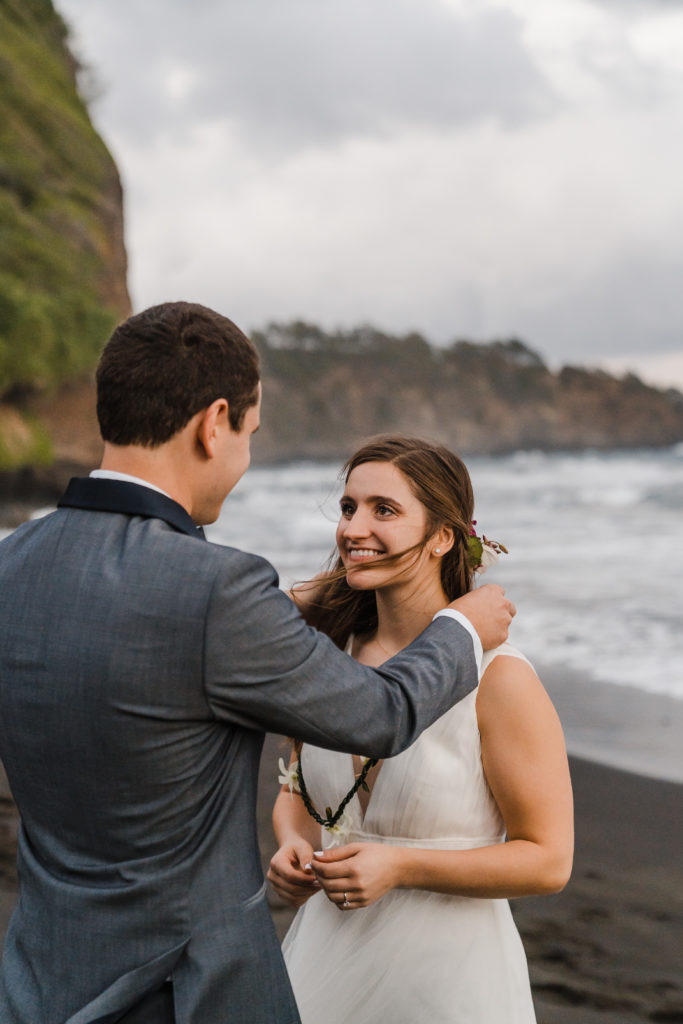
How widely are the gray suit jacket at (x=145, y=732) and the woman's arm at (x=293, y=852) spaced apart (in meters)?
0.55

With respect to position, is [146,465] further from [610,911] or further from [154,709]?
[610,911]

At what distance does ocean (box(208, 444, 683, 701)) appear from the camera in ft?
29.8

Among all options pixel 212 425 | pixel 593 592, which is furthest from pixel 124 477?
pixel 593 592

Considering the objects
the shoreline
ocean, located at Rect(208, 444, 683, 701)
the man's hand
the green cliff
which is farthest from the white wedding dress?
the green cliff

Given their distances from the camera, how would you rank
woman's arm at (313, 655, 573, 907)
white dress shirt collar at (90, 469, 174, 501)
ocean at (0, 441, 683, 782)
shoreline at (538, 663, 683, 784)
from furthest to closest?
ocean at (0, 441, 683, 782) < shoreline at (538, 663, 683, 784) < woman's arm at (313, 655, 573, 907) < white dress shirt collar at (90, 469, 174, 501)

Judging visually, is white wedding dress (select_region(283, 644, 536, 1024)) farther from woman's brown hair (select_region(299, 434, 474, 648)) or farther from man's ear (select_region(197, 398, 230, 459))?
man's ear (select_region(197, 398, 230, 459))

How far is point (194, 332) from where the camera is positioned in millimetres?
1553

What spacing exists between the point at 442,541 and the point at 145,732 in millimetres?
1178

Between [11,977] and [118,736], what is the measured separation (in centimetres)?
51

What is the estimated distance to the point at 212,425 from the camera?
1582 mm

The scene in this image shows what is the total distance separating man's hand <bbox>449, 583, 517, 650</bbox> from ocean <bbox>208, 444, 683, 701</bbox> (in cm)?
72

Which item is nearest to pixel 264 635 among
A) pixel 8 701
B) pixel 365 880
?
pixel 8 701

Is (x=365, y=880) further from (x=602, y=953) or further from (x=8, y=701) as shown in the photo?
(x=602, y=953)

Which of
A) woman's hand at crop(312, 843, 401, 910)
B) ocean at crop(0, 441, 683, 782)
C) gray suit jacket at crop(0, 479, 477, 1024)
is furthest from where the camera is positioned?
ocean at crop(0, 441, 683, 782)
